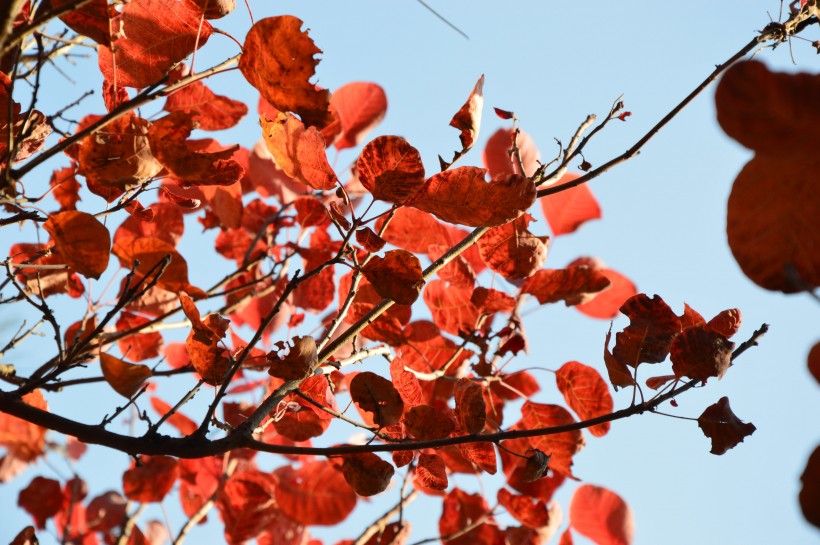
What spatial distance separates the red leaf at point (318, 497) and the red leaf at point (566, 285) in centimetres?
63

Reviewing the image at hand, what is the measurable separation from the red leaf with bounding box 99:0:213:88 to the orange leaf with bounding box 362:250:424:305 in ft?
1.22

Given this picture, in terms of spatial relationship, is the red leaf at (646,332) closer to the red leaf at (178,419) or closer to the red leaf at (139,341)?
the red leaf at (139,341)

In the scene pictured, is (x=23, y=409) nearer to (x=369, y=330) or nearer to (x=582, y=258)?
(x=369, y=330)

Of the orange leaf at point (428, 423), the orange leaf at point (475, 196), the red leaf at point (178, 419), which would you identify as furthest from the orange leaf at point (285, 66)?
the red leaf at point (178, 419)

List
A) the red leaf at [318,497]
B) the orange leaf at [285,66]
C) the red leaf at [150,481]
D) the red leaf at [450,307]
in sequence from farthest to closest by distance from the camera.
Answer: the red leaf at [150,481]
the red leaf at [318,497]
the red leaf at [450,307]
the orange leaf at [285,66]

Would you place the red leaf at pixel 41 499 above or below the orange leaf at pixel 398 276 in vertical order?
below

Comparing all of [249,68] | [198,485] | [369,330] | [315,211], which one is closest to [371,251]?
[249,68]

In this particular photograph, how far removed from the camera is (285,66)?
0.71 metres

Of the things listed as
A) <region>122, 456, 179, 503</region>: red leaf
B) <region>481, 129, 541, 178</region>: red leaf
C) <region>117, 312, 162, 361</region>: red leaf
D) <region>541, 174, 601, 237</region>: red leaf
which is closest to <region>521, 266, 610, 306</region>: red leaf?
<region>481, 129, 541, 178</region>: red leaf

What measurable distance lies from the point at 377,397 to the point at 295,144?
33cm

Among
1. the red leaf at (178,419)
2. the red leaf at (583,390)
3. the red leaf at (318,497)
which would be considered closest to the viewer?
the red leaf at (583,390)

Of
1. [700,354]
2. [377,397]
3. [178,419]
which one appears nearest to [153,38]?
[377,397]

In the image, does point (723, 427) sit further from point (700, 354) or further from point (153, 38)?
point (153, 38)

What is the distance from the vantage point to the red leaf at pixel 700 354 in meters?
0.76
